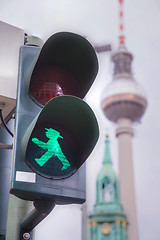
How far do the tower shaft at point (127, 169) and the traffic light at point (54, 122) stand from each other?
258ft

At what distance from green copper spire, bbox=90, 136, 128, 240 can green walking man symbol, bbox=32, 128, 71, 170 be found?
6751 cm

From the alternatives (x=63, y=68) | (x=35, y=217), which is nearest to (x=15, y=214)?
(x=35, y=217)

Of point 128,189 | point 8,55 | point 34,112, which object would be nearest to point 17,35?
point 8,55

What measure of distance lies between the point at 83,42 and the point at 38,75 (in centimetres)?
28

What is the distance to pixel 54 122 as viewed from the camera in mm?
2174

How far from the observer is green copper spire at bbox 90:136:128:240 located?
6931 centimetres

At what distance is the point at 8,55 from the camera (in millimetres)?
2475

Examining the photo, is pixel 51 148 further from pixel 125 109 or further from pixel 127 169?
pixel 127 169

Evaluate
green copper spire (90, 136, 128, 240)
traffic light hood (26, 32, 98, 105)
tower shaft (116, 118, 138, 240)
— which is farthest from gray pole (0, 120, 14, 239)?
tower shaft (116, 118, 138, 240)

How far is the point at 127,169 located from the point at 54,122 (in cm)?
8184

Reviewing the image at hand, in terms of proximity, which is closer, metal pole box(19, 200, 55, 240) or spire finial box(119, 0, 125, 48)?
metal pole box(19, 200, 55, 240)

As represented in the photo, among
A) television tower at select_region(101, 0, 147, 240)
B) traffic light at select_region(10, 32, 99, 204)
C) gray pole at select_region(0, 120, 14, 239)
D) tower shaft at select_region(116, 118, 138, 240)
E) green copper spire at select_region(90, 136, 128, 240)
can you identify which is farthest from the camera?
tower shaft at select_region(116, 118, 138, 240)

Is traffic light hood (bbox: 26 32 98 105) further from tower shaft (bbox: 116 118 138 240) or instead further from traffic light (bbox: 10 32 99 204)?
tower shaft (bbox: 116 118 138 240)

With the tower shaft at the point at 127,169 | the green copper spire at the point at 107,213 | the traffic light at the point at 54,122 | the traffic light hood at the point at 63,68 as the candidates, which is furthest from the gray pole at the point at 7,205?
the tower shaft at the point at 127,169
